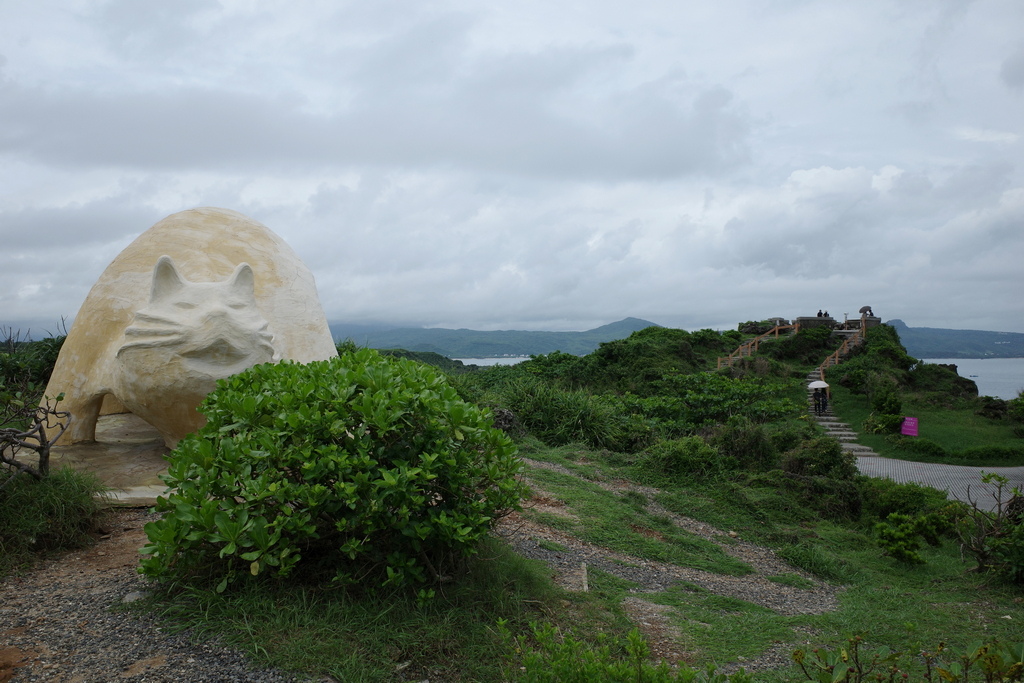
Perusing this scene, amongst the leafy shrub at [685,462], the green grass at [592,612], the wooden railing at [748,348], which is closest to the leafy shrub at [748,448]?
the leafy shrub at [685,462]

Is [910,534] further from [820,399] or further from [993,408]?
[993,408]

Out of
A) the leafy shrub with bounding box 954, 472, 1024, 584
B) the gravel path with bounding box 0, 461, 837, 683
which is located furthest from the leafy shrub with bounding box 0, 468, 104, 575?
the leafy shrub with bounding box 954, 472, 1024, 584

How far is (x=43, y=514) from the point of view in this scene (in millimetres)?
4328

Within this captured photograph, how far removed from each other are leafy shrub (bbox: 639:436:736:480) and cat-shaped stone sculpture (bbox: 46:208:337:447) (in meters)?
5.01

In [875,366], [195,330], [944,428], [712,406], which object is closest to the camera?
[195,330]

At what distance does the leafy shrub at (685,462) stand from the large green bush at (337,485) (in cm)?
583

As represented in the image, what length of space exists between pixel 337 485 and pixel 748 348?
2655 centimetres

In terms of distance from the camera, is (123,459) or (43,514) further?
(123,459)

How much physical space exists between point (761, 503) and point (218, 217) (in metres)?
7.33

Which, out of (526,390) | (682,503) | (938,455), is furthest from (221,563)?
(938,455)

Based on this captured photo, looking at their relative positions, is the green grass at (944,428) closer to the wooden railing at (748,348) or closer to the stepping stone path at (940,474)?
the stepping stone path at (940,474)

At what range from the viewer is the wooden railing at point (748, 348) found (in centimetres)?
2495

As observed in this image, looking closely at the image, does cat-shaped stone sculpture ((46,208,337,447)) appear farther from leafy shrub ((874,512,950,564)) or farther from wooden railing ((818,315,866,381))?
wooden railing ((818,315,866,381))

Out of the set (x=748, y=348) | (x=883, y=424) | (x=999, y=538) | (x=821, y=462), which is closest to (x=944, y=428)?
(x=883, y=424)
